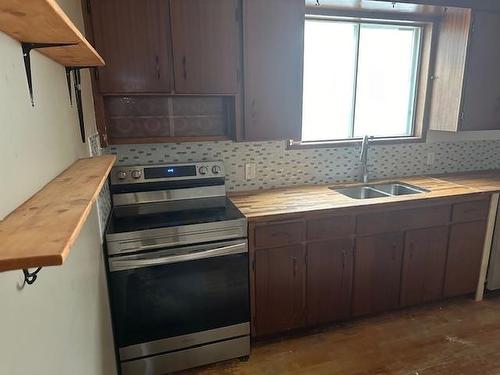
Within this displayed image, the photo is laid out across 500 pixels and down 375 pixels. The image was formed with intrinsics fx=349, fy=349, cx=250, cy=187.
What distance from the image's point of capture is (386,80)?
2900 millimetres

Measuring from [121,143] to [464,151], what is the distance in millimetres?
2941

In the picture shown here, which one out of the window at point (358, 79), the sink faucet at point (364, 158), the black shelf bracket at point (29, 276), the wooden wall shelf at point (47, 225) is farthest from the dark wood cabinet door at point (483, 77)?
the black shelf bracket at point (29, 276)

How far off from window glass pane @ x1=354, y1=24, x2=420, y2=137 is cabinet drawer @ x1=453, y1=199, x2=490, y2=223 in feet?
2.73

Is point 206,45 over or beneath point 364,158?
over

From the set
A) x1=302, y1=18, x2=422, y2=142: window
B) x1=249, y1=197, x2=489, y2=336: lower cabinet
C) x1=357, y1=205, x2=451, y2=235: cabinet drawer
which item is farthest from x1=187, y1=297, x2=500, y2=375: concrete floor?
x1=302, y1=18, x2=422, y2=142: window

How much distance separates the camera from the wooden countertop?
7.05 feet

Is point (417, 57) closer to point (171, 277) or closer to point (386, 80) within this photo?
point (386, 80)

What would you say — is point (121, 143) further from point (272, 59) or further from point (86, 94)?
point (272, 59)

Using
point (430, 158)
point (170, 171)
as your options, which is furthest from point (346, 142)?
point (170, 171)

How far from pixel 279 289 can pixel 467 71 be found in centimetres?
215

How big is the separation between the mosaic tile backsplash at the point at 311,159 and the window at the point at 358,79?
6.5 inches

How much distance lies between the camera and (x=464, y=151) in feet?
10.5

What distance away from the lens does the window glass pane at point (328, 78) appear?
264cm

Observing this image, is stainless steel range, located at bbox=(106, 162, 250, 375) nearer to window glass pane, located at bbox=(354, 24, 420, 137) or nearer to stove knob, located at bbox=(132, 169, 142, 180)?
stove knob, located at bbox=(132, 169, 142, 180)
